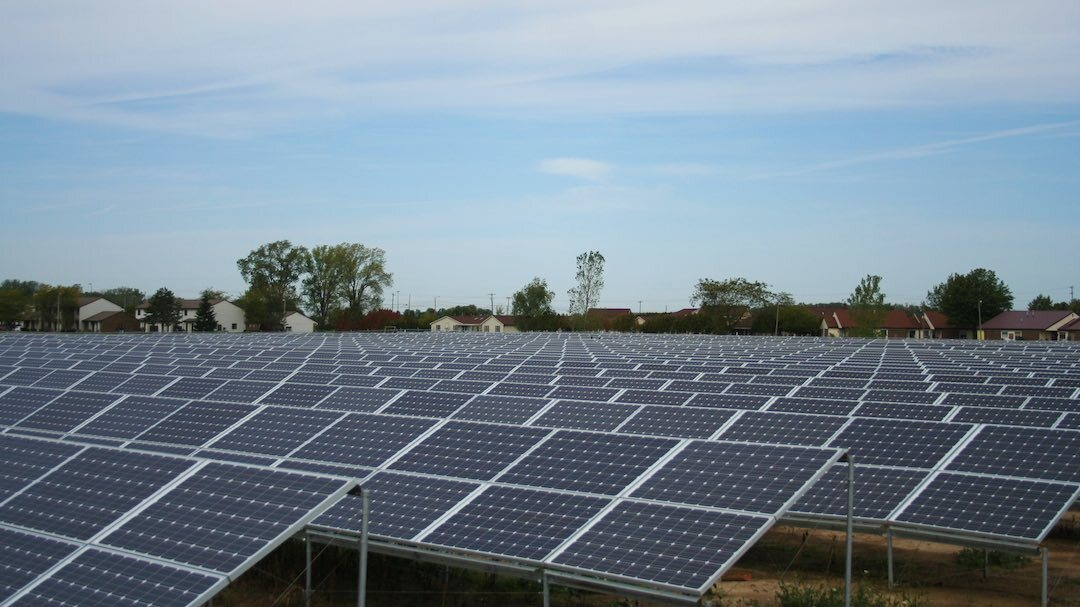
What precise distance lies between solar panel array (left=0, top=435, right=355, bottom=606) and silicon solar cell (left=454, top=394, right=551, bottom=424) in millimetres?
7127

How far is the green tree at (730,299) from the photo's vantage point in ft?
401

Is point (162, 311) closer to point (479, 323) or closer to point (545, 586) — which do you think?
point (479, 323)

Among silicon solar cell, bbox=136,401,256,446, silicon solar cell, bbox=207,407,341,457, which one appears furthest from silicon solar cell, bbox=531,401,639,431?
silicon solar cell, bbox=136,401,256,446

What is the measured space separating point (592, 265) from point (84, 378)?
10006cm

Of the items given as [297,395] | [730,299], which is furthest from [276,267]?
[297,395]

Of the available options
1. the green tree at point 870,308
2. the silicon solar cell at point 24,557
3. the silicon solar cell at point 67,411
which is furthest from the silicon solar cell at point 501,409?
the green tree at point 870,308

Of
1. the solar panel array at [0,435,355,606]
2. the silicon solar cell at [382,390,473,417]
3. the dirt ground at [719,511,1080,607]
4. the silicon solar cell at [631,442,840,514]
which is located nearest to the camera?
the solar panel array at [0,435,355,606]

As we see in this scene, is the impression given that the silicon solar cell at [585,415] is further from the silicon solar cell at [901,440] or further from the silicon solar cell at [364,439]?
the silicon solar cell at [901,440]

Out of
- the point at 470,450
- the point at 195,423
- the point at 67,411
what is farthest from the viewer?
the point at 67,411

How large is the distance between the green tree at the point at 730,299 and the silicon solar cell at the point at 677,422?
4172 inches

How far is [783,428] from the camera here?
16.9m

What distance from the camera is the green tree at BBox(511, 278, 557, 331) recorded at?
125 metres

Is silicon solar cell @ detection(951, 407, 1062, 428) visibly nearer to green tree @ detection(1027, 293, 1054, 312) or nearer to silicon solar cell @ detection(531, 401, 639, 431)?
silicon solar cell @ detection(531, 401, 639, 431)

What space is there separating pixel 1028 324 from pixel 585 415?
121 m
